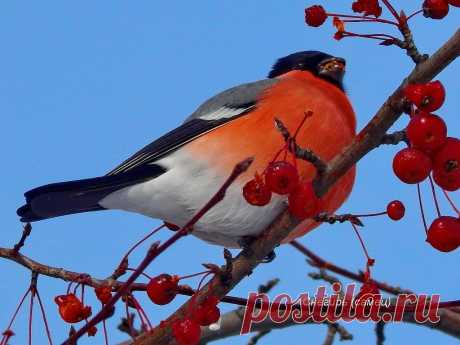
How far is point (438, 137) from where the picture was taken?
211 centimetres

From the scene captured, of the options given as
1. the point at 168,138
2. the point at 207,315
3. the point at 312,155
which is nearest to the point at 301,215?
the point at 312,155

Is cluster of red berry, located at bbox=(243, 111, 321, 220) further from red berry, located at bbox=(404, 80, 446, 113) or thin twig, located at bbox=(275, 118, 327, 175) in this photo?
red berry, located at bbox=(404, 80, 446, 113)

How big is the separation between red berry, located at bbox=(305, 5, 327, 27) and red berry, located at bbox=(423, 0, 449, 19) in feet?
1.17

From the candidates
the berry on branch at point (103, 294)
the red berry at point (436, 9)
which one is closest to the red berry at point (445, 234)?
the red berry at point (436, 9)

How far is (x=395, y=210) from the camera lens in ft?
7.85

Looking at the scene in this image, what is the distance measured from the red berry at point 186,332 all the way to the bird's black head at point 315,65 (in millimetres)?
2034

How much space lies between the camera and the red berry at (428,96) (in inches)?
81.8

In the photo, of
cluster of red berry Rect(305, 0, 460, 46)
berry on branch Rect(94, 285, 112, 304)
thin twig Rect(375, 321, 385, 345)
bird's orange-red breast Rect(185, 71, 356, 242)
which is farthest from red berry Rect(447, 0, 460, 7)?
thin twig Rect(375, 321, 385, 345)

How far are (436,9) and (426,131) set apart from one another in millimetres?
362

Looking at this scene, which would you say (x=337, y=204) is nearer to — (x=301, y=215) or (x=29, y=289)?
(x=301, y=215)

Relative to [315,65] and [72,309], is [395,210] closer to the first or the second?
[72,309]

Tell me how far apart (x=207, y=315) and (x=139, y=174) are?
1003mm

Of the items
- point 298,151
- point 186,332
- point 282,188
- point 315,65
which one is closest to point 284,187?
point 282,188

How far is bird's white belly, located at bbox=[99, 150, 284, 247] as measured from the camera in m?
3.16
